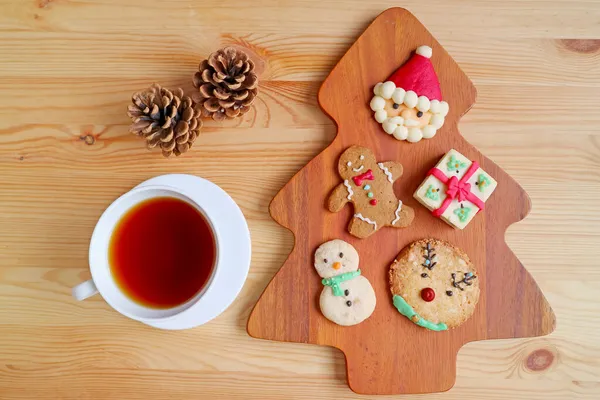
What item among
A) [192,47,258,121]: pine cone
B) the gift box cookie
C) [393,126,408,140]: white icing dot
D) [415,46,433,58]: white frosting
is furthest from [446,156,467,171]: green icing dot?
[192,47,258,121]: pine cone

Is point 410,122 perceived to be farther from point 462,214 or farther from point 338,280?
point 338,280

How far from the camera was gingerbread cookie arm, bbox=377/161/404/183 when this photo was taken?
1.04 meters

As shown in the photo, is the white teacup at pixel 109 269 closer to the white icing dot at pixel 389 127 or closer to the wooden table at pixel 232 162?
the wooden table at pixel 232 162

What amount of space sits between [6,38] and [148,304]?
649 millimetres

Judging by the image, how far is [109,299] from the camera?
2.97 feet

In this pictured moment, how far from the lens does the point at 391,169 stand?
3.43 ft

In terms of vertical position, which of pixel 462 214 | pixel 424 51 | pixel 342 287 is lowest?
pixel 342 287

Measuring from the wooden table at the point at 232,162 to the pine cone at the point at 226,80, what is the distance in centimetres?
8

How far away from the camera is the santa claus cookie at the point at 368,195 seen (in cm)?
104

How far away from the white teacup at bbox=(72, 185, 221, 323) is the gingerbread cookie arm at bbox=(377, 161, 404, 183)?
0.35m

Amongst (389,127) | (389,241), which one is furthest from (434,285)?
(389,127)

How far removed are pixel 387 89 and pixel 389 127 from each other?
0.08 meters

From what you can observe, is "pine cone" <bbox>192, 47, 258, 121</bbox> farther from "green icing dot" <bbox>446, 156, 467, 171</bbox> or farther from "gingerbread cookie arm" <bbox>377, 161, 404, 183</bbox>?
"green icing dot" <bbox>446, 156, 467, 171</bbox>

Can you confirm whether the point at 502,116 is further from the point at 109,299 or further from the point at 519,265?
the point at 109,299
